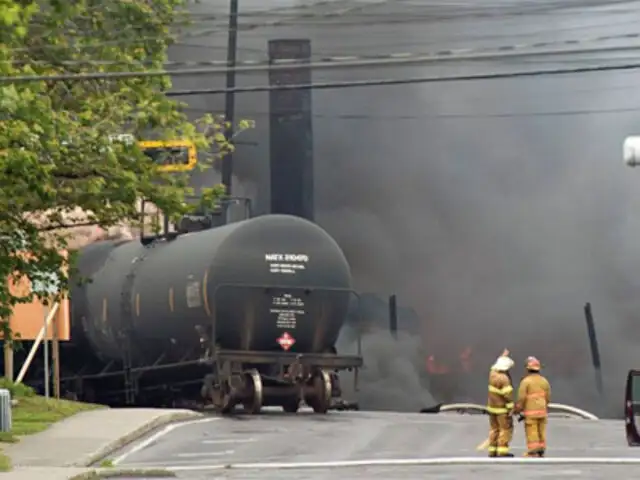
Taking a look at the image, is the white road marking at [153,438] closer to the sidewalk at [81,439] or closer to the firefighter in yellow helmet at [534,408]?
the sidewalk at [81,439]

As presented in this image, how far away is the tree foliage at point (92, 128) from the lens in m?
21.1

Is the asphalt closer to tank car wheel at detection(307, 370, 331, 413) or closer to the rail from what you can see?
tank car wheel at detection(307, 370, 331, 413)

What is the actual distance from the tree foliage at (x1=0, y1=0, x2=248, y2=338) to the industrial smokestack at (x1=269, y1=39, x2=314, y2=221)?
80.5 feet

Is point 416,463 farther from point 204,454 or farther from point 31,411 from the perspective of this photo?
point 31,411

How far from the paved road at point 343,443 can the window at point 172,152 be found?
412cm

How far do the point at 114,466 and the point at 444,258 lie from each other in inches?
1177

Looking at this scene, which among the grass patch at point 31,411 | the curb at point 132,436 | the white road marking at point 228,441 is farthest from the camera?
the grass patch at point 31,411

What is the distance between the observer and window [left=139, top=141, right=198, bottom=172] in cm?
2360

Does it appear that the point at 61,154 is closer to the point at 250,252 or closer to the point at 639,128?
the point at 250,252

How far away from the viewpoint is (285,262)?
2712cm

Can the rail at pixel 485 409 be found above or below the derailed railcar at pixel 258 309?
below

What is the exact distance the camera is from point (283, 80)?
A: 49.1m

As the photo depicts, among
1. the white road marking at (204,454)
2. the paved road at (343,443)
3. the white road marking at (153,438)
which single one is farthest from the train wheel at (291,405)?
the white road marking at (204,454)

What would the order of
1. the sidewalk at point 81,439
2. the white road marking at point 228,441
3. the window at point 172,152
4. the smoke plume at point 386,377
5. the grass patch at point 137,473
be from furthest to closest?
the smoke plume at point 386,377 → the window at point 172,152 → the white road marking at point 228,441 → the sidewalk at point 81,439 → the grass patch at point 137,473
